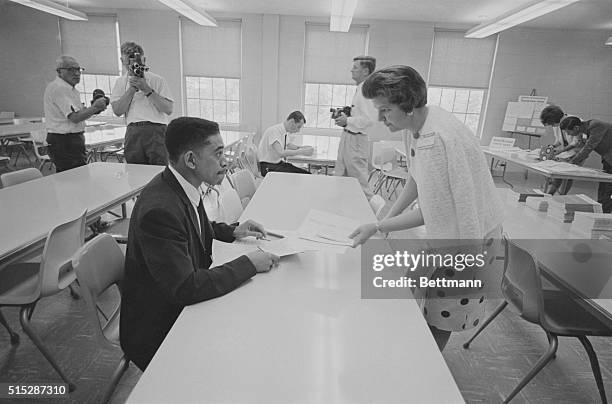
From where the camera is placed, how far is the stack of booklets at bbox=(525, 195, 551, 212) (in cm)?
266

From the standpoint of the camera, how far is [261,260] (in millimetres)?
1326

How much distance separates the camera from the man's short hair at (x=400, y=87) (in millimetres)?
1241

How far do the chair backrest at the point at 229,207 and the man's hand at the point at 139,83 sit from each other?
1392 mm

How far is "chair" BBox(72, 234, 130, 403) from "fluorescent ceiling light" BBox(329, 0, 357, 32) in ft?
13.5

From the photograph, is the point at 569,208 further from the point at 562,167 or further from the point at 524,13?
the point at 524,13

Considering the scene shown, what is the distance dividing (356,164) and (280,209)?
192 centimetres

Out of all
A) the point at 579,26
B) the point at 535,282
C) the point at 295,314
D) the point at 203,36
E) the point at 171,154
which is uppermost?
the point at 579,26

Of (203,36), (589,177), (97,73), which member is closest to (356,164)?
(589,177)

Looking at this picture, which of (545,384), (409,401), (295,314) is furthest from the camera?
(545,384)

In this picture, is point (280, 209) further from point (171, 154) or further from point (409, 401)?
point (409, 401)

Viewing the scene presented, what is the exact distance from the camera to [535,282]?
1649 mm

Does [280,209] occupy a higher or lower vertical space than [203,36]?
lower

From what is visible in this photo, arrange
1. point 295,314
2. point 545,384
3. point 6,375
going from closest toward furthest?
point 295,314 < point 6,375 < point 545,384

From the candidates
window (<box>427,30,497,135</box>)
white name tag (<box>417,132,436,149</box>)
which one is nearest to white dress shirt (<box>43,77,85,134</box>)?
white name tag (<box>417,132,436,149</box>)
